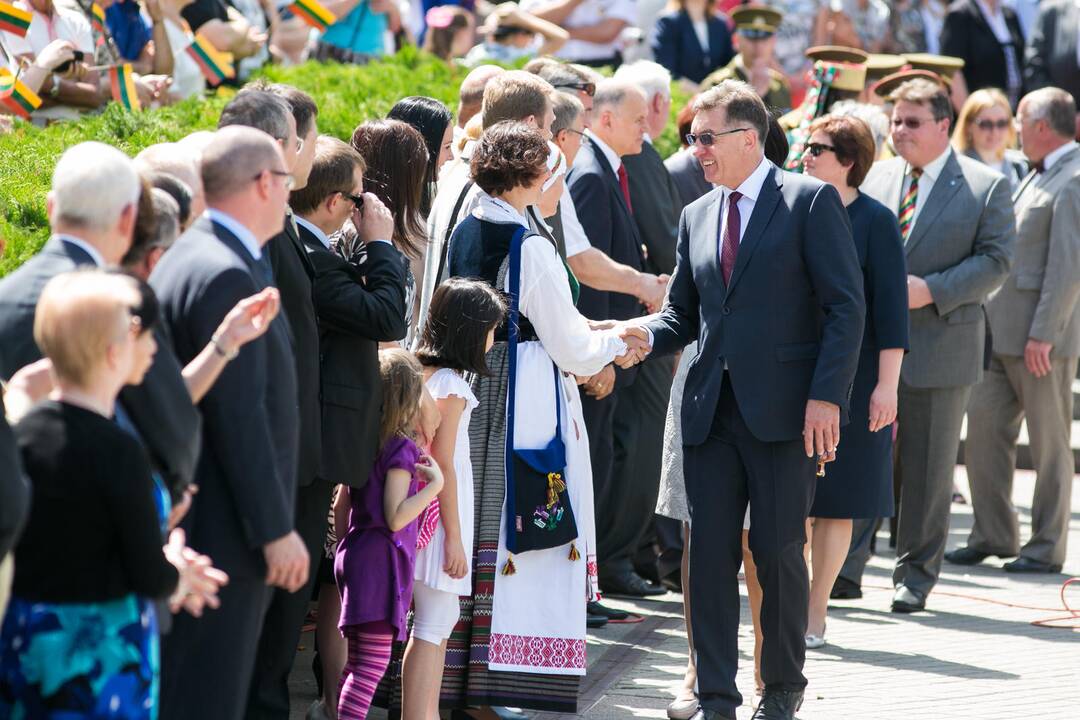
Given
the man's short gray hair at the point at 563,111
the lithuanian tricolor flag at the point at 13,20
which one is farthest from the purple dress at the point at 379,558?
the lithuanian tricolor flag at the point at 13,20

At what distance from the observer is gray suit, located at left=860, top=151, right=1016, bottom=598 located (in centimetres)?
771

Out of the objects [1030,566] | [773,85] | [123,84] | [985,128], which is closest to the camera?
[123,84]

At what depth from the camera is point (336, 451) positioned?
489cm

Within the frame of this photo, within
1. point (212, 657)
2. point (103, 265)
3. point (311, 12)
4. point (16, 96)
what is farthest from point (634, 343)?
point (311, 12)

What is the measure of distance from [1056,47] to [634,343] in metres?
9.75

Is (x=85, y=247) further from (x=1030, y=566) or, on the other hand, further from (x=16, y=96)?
(x=1030, y=566)

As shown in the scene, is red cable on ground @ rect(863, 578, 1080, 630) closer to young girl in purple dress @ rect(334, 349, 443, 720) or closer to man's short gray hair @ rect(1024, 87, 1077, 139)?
man's short gray hair @ rect(1024, 87, 1077, 139)

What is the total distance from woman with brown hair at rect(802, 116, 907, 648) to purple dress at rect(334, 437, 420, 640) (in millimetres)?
2263

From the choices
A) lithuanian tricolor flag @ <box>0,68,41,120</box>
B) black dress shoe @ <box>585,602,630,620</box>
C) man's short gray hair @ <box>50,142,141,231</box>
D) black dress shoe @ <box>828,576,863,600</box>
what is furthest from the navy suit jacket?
lithuanian tricolor flag @ <box>0,68,41,120</box>

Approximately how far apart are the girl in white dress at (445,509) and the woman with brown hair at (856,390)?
2042mm

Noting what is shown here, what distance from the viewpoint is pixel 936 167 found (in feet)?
25.8

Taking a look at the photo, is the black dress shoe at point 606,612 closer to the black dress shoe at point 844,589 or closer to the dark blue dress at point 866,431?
the dark blue dress at point 866,431

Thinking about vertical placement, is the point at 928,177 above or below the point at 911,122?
below

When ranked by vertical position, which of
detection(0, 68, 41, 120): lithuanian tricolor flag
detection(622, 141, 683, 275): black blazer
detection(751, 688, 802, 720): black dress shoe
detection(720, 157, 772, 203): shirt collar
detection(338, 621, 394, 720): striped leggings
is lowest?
detection(751, 688, 802, 720): black dress shoe
